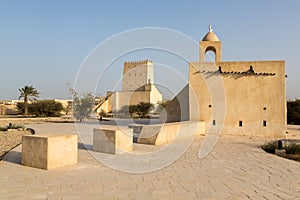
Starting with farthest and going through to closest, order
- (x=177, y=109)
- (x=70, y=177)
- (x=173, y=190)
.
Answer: (x=177, y=109), (x=70, y=177), (x=173, y=190)

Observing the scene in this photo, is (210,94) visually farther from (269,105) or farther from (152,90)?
(152,90)

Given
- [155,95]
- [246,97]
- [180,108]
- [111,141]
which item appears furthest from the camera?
[155,95]

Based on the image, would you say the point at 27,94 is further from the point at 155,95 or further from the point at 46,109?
the point at 155,95

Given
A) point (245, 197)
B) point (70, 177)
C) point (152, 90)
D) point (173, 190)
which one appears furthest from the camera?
point (152, 90)

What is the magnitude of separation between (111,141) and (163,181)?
302 centimetres

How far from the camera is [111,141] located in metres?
7.36

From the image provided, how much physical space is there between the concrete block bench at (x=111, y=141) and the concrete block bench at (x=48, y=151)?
1583 millimetres

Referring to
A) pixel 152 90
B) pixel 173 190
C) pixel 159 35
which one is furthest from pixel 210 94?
pixel 152 90

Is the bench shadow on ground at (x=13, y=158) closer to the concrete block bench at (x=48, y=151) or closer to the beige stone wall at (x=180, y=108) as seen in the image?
the concrete block bench at (x=48, y=151)

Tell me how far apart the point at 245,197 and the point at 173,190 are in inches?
43.8

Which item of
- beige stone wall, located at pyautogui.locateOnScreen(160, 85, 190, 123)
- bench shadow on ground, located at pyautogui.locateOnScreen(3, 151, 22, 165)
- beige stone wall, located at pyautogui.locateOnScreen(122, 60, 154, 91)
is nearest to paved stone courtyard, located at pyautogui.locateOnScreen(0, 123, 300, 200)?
bench shadow on ground, located at pyautogui.locateOnScreen(3, 151, 22, 165)

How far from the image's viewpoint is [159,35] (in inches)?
408

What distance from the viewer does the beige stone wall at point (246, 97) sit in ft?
41.2

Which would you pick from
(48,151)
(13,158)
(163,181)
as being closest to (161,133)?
(163,181)
